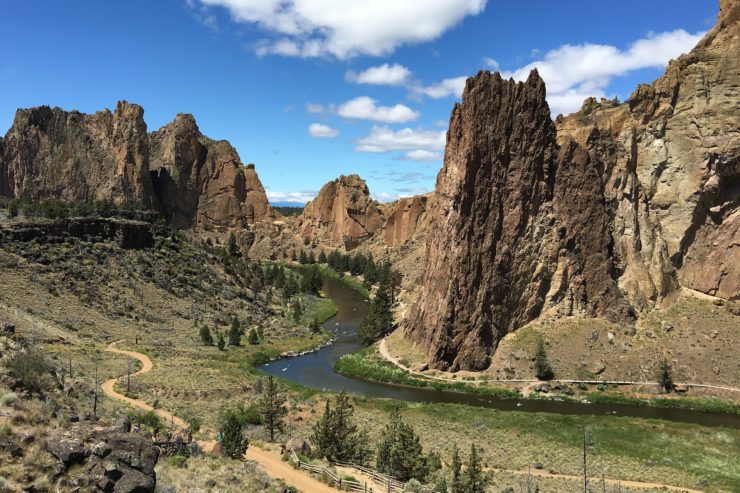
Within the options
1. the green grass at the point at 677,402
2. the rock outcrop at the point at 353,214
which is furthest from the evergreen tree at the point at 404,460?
the rock outcrop at the point at 353,214

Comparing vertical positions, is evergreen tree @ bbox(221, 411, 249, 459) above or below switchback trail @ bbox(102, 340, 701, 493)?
above

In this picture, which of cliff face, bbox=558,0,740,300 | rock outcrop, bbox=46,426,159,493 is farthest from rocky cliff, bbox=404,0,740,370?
rock outcrop, bbox=46,426,159,493

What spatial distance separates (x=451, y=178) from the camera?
7225 centimetres

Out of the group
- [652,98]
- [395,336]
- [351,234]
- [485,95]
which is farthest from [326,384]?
[351,234]

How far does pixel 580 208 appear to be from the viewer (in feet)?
236

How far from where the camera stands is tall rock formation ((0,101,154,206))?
16550 cm

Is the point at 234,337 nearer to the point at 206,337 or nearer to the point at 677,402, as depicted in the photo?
the point at 206,337

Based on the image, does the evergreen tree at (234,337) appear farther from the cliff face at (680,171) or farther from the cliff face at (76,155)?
the cliff face at (76,155)

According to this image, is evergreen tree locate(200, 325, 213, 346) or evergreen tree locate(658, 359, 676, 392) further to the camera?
evergreen tree locate(200, 325, 213, 346)

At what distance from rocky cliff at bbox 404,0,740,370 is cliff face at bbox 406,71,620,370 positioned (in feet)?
0.49

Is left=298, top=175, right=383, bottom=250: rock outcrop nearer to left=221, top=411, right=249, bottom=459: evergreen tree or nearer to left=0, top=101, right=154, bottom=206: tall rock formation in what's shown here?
left=0, top=101, right=154, bottom=206: tall rock formation

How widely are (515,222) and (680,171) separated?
24.0m

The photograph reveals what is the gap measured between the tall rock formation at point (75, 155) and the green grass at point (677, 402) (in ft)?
487

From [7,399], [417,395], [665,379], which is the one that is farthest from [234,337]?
[7,399]
